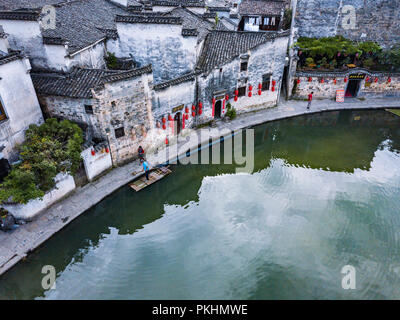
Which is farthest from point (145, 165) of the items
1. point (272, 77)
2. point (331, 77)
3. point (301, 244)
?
point (331, 77)

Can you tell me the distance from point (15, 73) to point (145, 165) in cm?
825

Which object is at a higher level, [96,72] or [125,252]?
[96,72]

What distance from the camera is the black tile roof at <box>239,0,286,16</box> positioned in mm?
35250


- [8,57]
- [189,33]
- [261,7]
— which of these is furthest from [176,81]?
[261,7]

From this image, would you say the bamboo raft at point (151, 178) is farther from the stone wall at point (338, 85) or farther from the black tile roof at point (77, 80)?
the stone wall at point (338, 85)

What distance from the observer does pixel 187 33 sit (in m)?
20.8

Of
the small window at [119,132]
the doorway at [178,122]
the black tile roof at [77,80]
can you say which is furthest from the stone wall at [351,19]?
the small window at [119,132]

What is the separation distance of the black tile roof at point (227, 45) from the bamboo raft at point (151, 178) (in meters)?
7.90

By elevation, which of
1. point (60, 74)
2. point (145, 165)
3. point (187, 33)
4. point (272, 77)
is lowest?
point (145, 165)

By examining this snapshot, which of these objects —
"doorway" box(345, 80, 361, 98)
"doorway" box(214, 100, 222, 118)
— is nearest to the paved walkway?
"doorway" box(214, 100, 222, 118)

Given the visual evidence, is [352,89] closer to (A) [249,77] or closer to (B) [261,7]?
(A) [249,77]

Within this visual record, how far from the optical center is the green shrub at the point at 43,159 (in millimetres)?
14188

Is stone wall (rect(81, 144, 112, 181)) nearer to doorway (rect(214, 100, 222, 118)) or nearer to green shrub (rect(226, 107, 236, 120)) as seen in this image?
doorway (rect(214, 100, 222, 118))
